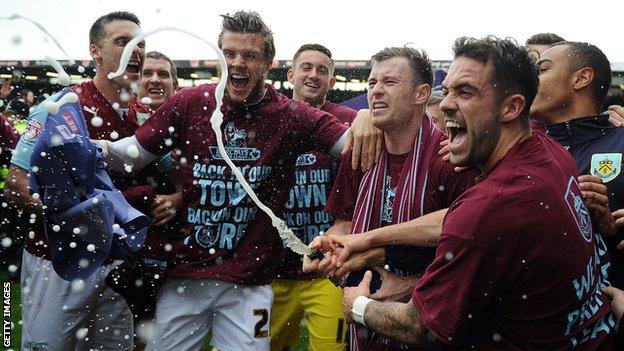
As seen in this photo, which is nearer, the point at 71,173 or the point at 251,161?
the point at 71,173

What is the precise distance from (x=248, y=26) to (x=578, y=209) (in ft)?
7.60

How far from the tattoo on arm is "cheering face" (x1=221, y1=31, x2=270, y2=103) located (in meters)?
1.62

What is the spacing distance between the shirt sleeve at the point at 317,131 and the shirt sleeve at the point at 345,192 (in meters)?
0.37

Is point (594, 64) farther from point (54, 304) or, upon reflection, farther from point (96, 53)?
point (54, 304)

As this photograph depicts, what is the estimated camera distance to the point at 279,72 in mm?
20688

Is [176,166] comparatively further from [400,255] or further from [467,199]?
[467,199]

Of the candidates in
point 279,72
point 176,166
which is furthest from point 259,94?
point 279,72

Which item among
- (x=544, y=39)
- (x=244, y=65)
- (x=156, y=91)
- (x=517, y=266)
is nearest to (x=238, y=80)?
(x=244, y=65)

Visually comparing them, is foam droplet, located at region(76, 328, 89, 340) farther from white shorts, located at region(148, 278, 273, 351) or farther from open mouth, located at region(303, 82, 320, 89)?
open mouth, located at region(303, 82, 320, 89)

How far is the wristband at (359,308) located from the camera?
2898mm

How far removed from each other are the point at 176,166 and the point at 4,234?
560cm

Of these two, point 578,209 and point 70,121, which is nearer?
point 578,209

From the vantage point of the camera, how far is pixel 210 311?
4121 mm

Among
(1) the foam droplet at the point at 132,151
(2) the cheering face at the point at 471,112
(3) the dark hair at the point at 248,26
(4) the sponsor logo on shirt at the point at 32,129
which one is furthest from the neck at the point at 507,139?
(4) the sponsor logo on shirt at the point at 32,129
